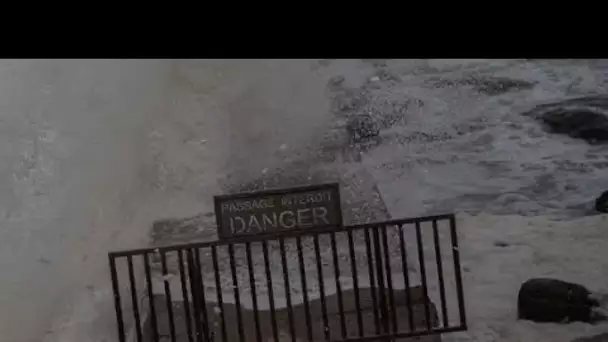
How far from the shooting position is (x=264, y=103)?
Answer: 6.02 ft

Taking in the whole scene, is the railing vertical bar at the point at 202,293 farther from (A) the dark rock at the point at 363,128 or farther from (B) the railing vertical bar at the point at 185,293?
(A) the dark rock at the point at 363,128

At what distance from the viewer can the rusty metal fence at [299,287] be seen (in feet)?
5.91

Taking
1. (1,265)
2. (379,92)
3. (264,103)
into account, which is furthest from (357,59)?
(1,265)

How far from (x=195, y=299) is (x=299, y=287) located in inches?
9.5

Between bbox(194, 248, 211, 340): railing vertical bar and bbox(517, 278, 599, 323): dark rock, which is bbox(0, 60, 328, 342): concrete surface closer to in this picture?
bbox(194, 248, 211, 340): railing vertical bar

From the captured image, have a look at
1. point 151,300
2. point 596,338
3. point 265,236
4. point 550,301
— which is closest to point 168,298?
point 151,300

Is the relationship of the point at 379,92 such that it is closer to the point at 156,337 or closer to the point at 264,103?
the point at 264,103

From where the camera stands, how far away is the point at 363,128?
188 centimetres

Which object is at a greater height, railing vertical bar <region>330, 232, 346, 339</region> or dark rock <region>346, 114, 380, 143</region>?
dark rock <region>346, 114, 380, 143</region>

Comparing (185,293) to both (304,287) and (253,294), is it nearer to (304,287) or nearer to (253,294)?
(253,294)

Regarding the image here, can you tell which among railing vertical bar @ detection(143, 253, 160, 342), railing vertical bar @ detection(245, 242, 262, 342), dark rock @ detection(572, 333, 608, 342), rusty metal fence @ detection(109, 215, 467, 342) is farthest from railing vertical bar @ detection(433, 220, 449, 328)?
railing vertical bar @ detection(143, 253, 160, 342)

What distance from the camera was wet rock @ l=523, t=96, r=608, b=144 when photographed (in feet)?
6.23
